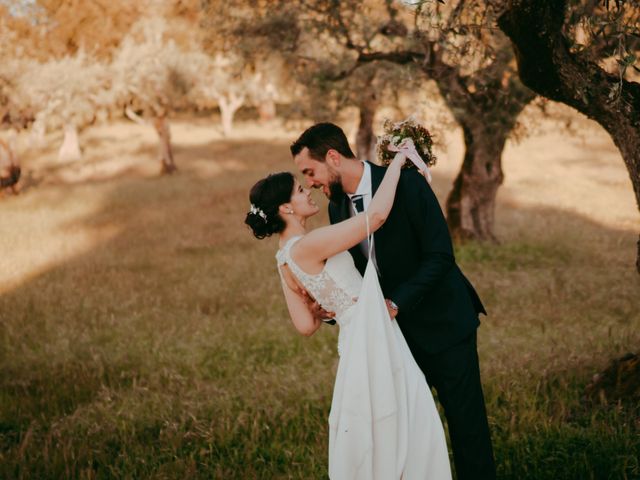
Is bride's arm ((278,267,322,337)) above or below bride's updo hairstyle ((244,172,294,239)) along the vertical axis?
below

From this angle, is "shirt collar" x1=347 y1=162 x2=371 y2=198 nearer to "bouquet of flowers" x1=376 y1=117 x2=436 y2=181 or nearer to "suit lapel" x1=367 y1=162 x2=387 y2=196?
"suit lapel" x1=367 y1=162 x2=387 y2=196

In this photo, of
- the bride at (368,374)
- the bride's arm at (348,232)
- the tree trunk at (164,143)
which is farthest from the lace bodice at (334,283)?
the tree trunk at (164,143)

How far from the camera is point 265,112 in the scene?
53.5 metres

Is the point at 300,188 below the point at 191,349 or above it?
above

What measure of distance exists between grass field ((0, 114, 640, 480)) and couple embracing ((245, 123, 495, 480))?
4.75ft

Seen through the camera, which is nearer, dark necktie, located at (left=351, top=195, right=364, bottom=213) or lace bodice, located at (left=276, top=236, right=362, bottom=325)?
lace bodice, located at (left=276, top=236, right=362, bottom=325)

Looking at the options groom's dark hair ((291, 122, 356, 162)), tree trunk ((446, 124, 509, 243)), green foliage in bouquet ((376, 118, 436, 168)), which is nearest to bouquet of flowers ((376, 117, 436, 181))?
green foliage in bouquet ((376, 118, 436, 168))

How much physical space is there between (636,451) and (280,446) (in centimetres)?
279

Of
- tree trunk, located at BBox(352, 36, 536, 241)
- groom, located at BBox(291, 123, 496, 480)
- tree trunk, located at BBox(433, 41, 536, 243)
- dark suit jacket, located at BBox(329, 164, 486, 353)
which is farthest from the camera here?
tree trunk, located at BBox(433, 41, 536, 243)

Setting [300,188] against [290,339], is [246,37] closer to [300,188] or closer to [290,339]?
[290,339]

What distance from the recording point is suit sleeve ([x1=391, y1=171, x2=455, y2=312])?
12.0 ft

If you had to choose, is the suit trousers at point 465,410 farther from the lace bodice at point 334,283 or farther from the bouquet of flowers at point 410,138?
the bouquet of flowers at point 410,138

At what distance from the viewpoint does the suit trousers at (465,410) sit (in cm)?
392

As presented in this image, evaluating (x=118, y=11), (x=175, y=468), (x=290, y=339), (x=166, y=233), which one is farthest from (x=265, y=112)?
(x=175, y=468)
